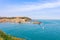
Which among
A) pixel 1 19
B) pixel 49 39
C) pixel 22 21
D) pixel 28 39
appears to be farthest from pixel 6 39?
pixel 1 19

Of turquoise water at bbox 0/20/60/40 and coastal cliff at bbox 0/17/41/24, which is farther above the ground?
coastal cliff at bbox 0/17/41/24

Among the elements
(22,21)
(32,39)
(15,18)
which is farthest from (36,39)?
(15,18)

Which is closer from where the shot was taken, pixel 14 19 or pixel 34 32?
pixel 34 32

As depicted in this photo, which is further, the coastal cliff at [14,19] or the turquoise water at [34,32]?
the coastal cliff at [14,19]

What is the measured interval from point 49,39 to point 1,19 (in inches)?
4300

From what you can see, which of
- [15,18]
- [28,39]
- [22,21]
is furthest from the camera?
[15,18]

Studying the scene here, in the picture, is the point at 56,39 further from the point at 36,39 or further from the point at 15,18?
the point at 15,18

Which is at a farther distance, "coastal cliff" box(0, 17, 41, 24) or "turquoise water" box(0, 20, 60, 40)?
"coastal cliff" box(0, 17, 41, 24)

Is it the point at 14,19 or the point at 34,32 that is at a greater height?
the point at 14,19

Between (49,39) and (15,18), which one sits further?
(15,18)

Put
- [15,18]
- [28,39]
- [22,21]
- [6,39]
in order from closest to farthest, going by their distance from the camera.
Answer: [6,39] < [28,39] < [22,21] < [15,18]

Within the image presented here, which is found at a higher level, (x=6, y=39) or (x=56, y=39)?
(x=6, y=39)

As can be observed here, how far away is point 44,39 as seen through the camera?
5122 cm

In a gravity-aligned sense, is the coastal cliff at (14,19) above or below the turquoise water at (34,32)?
above
